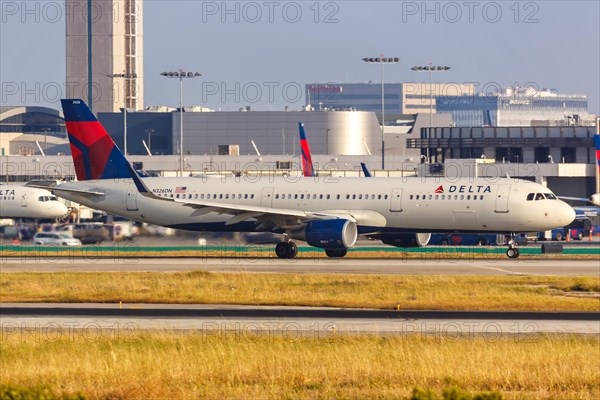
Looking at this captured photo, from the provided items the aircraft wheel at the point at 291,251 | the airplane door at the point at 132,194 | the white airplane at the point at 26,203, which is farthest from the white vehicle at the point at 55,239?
the aircraft wheel at the point at 291,251

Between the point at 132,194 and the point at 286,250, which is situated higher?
the point at 132,194

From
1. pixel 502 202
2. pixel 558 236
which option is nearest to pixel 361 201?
pixel 502 202

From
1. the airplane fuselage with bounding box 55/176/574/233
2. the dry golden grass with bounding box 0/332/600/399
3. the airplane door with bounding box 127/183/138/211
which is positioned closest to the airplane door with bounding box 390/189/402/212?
the airplane fuselage with bounding box 55/176/574/233

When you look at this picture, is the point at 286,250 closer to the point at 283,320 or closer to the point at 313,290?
the point at 313,290

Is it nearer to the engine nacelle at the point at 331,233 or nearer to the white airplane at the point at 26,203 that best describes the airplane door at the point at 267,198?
the engine nacelle at the point at 331,233

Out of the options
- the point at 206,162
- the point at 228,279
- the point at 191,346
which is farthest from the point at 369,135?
the point at 191,346

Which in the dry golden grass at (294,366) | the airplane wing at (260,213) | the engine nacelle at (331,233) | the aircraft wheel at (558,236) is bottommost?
the dry golden grass at (294,366)

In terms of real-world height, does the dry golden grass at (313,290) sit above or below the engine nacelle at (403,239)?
below

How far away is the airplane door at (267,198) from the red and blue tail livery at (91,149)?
8059mm

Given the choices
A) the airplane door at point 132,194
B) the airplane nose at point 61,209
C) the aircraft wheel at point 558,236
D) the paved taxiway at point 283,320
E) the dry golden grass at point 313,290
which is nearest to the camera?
the paved taxiway at point 283,320

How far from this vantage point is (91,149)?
221 ft

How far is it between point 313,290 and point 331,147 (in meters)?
136

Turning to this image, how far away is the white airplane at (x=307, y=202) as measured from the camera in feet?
202

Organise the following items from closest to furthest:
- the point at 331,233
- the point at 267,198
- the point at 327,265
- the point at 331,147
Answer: the point at 327,265
the point at 331,233
the point at 267,198
the point at 331,147
